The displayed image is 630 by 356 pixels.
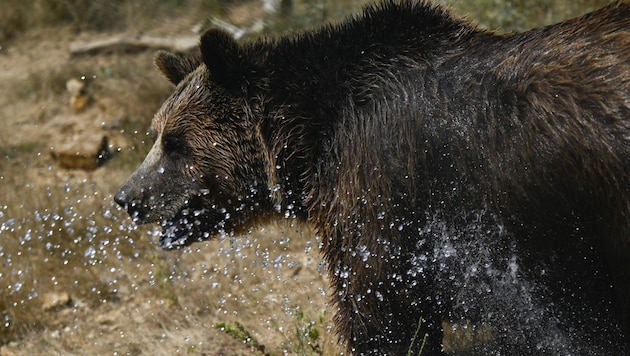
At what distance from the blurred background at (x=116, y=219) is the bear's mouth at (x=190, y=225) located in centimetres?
27

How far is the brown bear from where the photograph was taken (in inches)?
162

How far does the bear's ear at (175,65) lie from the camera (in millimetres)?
5781

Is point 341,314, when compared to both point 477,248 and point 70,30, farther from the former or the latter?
point 70,30

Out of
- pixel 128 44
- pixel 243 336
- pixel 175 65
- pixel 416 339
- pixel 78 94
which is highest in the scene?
pixel 128 44

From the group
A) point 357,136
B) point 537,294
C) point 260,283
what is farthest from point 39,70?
point 537,294

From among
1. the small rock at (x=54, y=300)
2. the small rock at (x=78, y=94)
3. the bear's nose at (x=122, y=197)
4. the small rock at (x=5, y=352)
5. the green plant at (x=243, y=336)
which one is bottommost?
the small rock at (x=5, y=352)

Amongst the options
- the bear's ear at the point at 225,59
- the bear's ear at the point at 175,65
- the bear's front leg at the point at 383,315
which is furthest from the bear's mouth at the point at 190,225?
the bear's front leg at the point at 383,315

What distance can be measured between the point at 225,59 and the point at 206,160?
25.2 inches

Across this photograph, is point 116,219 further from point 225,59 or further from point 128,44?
point 128,44

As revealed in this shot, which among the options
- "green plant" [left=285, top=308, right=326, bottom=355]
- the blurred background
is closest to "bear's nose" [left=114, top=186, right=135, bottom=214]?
the blurred background

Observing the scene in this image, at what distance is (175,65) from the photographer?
5816 mm

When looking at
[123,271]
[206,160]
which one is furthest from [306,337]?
[123,271]

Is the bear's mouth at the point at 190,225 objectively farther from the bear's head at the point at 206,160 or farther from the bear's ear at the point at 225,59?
the bear's ear at the point at 225,59

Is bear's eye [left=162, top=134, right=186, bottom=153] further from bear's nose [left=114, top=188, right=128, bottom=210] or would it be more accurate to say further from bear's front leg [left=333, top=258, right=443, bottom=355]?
bear's front leg [left=333, top=258, right=443, bottom=355]
